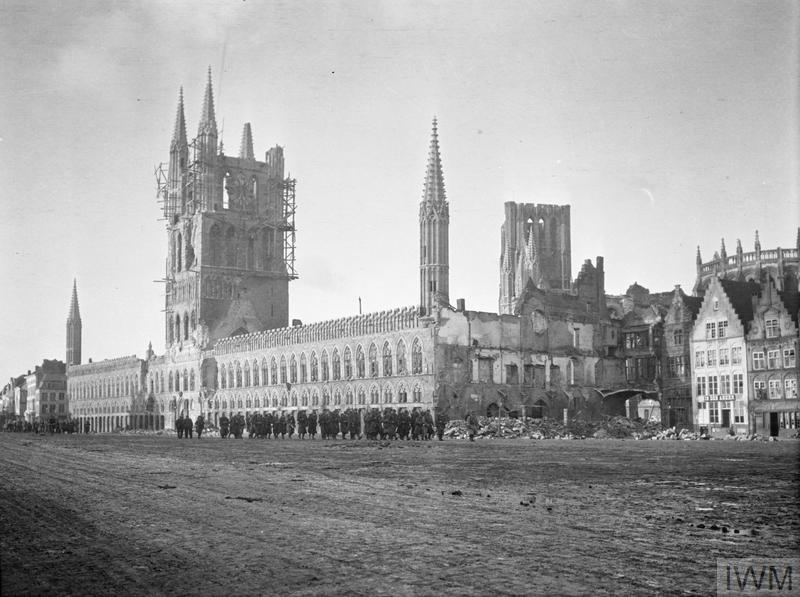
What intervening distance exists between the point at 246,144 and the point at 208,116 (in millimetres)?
7805

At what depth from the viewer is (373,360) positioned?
212 ft

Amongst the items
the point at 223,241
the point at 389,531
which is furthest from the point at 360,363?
the point at 389,531

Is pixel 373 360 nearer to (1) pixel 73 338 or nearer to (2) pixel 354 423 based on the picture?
(2) pixel 354 423

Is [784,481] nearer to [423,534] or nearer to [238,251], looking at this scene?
[423,534]

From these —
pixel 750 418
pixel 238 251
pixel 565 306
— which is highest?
pixel 238 251

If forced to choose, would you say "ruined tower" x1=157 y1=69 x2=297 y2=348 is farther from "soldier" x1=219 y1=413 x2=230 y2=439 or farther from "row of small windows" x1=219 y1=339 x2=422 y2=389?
"soldier" x1=219 y1=413 x2=230 y2=439

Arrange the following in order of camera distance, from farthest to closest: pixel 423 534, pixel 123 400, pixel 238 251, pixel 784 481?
pixel 123 400 < pixel 238 251 < pixel 784 481 < pixel 423 534

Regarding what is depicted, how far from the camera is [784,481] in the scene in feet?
54.8

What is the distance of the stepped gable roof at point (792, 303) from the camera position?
51.9 m

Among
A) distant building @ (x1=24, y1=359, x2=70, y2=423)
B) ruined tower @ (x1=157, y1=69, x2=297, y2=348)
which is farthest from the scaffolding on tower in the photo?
distant building @ (x1=24, y1=359, x2=70, y2=423)

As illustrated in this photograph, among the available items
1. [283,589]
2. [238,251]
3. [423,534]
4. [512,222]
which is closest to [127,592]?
[283,589]

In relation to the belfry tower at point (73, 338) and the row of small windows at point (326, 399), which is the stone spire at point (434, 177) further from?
the belfry tower at point (73, 338)

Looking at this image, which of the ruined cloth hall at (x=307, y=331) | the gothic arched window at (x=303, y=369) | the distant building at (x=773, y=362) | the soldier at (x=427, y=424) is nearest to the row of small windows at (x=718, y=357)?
the distant building at (x=773, y=362)

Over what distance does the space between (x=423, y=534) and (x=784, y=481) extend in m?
9.43
